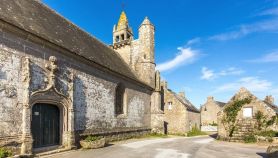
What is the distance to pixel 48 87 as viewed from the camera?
11.2 m

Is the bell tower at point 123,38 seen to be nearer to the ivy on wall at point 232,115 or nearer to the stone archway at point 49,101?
the ivy on wall at point 232,115

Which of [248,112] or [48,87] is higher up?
[48,87]

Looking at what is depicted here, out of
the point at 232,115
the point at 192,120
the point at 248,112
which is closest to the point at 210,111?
the point at 192,120

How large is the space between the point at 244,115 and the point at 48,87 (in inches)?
614

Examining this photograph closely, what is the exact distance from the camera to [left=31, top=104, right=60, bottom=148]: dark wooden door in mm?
10867

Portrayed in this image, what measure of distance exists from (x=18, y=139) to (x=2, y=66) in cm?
292

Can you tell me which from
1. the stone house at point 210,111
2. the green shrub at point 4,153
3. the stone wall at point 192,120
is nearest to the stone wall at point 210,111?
the stone house at point 210,111

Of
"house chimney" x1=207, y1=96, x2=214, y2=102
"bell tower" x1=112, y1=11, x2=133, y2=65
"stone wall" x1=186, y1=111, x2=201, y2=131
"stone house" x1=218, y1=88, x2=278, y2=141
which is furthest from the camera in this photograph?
"house chimney" x1=207, y1=96, x2=214, y2=102

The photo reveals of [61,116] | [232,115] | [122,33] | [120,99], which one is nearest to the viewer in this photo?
[61,116]

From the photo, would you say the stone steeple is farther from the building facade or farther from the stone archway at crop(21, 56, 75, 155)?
the stone archway at crop(21, 56, 75, 155)

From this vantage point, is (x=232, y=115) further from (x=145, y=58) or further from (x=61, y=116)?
(x=61, y=116)

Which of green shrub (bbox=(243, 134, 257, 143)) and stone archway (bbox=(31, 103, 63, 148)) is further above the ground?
stone archway (bbox=(31, 103, 63, 148))

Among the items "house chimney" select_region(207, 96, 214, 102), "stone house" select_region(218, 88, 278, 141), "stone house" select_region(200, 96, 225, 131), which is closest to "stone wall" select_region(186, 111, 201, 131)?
"stone house" select_region(218, 88, 278, 141)

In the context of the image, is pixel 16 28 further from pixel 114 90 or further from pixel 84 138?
pixel 114 90
